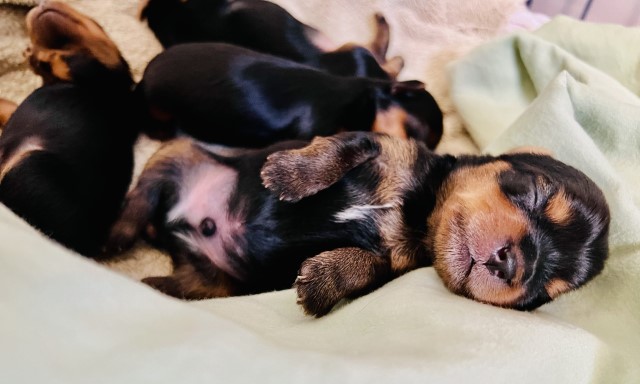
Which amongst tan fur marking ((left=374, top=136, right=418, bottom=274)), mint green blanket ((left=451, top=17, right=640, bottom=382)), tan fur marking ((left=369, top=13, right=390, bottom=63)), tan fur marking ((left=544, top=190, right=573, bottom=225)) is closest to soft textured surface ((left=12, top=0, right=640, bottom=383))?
mint green blanket ((left=451, top=17, right=640, bottom=382))

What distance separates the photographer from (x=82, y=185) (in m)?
1.46

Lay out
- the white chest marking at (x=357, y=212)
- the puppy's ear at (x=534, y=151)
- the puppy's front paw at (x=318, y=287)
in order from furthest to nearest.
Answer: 1. the puppy's ear at (x=534, y=151)
2. the white chest marking at (x=357, y=212)
3. the puppy's front paw at (x=318, y=287)

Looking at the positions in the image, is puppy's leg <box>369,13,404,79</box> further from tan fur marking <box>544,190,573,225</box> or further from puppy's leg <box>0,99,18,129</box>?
puppy's leg <box>0,99,18,129</box>

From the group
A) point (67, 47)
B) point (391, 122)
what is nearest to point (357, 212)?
point (391, 122)

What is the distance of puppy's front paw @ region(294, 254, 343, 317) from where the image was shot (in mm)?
1234

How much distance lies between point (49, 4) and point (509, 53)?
169 cm

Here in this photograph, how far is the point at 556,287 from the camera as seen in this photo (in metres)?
1.39

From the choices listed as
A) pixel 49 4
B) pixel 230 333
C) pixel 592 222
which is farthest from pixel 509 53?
pixel 230 333

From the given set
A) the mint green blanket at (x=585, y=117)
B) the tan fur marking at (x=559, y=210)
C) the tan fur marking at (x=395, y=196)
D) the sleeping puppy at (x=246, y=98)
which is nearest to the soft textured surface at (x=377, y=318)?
the mint green blanket at (x=585, y=117)

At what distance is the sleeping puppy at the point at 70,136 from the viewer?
1374mm

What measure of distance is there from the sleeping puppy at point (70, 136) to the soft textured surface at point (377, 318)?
8.9 inches

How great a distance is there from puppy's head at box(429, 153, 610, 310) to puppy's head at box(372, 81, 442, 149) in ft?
2.22

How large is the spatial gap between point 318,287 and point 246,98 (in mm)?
840

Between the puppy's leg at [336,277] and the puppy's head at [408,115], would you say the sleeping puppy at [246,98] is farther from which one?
the puppy's leg at [336,277]
